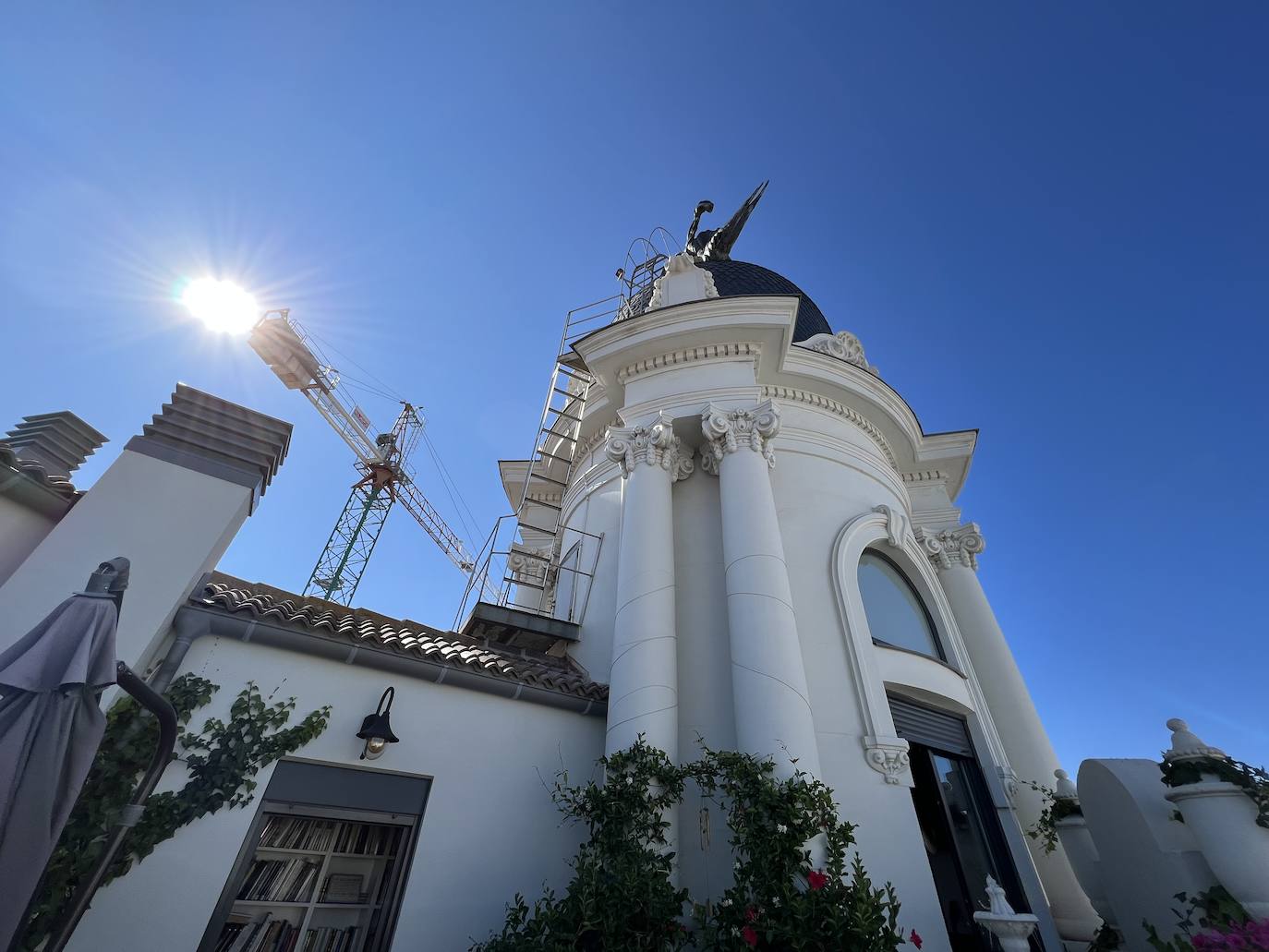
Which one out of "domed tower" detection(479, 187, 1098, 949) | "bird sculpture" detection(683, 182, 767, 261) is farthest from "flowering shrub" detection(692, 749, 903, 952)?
"bird sculpture" detection(683, 182, 767, 261)

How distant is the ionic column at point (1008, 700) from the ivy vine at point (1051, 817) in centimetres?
21

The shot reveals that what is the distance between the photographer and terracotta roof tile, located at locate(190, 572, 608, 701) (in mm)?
5246

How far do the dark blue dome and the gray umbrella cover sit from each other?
1148 cm

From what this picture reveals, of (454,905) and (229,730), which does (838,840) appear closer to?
(454,905)

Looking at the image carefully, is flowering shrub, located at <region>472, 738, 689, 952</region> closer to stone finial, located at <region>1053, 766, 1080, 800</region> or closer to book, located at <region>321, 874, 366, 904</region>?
book, located at <region>321, 874, 366, 904</region>

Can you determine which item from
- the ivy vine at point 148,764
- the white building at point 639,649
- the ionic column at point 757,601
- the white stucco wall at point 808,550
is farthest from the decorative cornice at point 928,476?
the ivy vine at point 148,764

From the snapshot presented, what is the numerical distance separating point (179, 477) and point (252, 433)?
2.50ft

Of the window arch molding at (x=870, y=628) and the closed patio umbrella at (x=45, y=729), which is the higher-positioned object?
the window arch molding at (x=870, y=628)

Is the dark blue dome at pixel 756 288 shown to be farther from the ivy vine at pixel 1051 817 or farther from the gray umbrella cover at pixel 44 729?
the gray umbrella cover at pixel 44 729

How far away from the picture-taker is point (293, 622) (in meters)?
5.38

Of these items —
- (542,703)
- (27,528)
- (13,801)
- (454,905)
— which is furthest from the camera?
(542,703)

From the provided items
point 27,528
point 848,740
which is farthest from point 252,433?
point 848,740

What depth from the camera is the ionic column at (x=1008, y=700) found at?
25.6 feet

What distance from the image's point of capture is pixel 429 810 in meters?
5.36
